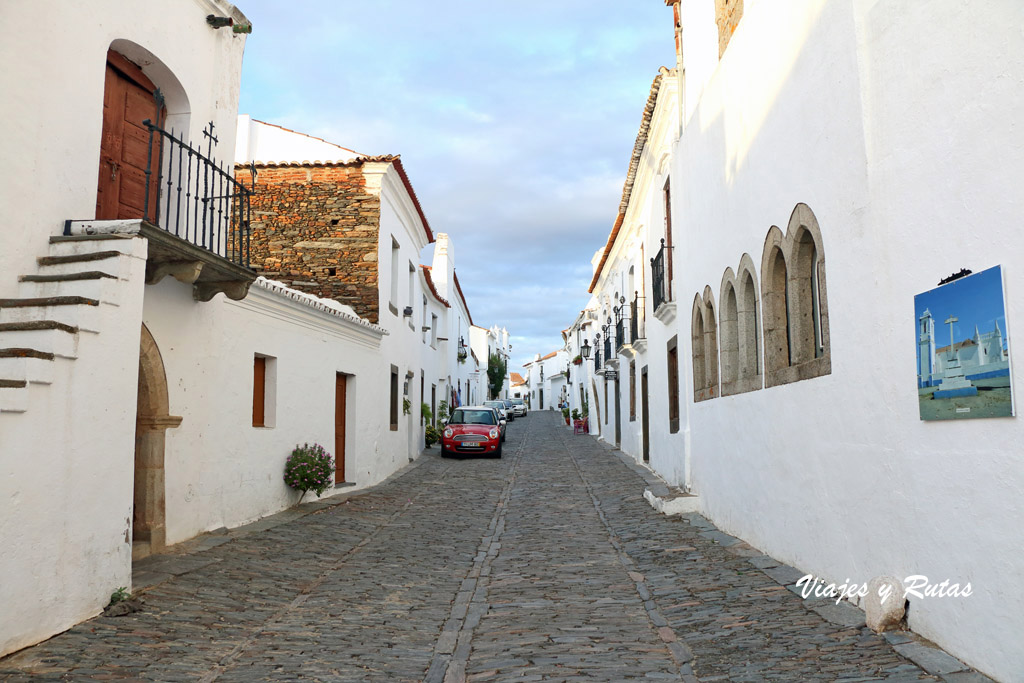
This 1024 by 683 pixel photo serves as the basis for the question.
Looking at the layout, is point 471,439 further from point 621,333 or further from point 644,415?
point 621,333

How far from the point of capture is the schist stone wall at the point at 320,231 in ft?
52.9

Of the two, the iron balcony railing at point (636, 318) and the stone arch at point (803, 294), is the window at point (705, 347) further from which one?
the iron balcony railing at point (636, 318)

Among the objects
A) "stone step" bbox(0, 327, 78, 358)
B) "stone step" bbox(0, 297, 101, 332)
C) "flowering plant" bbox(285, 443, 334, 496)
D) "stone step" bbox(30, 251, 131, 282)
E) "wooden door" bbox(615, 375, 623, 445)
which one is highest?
"stone step" bbox(30, 251, 131, 282)

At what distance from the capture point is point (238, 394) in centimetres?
981

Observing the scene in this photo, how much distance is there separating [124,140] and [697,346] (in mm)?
7922

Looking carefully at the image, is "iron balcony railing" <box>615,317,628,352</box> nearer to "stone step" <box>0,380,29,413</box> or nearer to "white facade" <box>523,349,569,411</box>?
"stone step" <box>0,380,29,413</box>

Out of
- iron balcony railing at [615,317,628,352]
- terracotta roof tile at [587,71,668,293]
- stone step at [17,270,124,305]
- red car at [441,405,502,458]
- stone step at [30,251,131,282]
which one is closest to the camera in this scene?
stone step at [17,270,124,305]

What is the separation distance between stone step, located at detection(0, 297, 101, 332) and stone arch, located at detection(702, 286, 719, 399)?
7.42m

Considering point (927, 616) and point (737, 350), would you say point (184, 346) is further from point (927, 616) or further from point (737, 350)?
point (927, 616)

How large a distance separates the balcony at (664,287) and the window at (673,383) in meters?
0.50

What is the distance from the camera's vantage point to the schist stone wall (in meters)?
16.1

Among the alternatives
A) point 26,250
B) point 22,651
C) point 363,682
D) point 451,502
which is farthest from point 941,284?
point 451,502

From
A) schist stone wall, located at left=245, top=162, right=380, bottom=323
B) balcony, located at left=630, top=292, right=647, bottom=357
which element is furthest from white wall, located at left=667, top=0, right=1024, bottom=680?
balcony, located at left=630, top=292, right=647, bottom=357

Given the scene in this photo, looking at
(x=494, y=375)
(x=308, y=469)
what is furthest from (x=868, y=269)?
(x=494, y=375)
